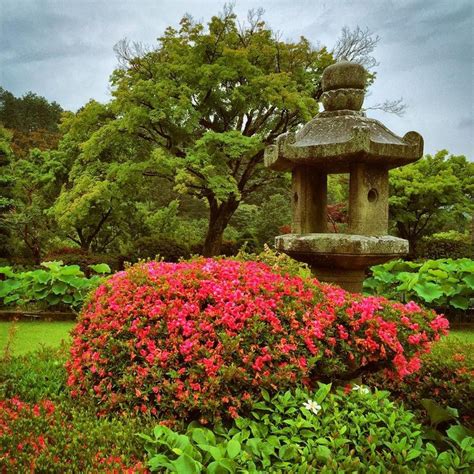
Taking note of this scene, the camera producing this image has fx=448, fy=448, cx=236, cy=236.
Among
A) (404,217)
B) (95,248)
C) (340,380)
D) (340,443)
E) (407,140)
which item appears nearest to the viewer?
A: (340,443)

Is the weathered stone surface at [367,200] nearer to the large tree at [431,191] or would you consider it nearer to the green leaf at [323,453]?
the green leaf at [323,453]

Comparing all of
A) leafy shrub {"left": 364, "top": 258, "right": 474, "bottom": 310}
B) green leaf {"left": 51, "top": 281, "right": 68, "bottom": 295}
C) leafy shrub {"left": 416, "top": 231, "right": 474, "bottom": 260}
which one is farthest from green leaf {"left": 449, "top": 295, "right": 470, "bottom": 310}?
green leaf {"left": 51, "top": 281, "right": 68, "bottom": 295}

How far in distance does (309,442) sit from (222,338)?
731mm

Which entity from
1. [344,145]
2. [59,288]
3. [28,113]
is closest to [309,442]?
[344,145]

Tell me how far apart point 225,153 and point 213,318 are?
795 cm

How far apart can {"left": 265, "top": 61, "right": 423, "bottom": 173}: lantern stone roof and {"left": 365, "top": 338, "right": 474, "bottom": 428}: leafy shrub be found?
5.95ft

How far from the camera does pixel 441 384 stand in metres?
3.66

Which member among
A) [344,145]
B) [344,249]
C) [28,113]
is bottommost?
[344,249]

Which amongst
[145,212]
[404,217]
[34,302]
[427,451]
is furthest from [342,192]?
[427,451]

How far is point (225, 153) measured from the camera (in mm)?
10375

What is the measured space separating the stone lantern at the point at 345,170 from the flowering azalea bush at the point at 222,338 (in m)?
0.68

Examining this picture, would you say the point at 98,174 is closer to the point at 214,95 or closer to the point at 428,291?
the point at 214,95

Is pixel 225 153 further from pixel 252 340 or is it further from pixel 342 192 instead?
pixel 252 340

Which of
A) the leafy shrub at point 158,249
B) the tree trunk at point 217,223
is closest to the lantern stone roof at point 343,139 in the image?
the leafy shrub at point 158,249
